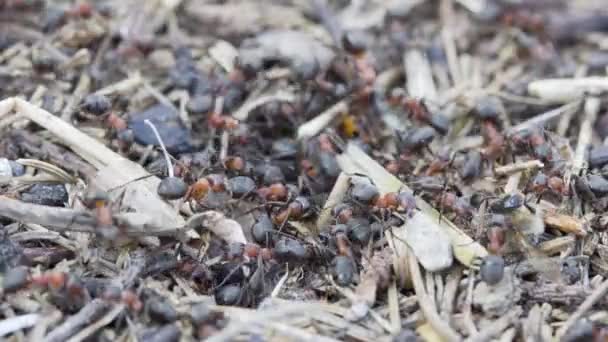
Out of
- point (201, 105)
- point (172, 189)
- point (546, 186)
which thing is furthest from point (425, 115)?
point (172, 189)

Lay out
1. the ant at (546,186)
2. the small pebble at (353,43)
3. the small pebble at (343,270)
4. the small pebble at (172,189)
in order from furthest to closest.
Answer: the small pebble at (353,43), the ant at (546,186), the small pebble at (172,189), the small pebble at (343,270)

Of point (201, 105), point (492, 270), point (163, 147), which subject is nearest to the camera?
point (492, 270)

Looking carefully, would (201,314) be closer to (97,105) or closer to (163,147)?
(163,147)

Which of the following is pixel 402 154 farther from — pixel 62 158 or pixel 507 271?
pixel 62 158

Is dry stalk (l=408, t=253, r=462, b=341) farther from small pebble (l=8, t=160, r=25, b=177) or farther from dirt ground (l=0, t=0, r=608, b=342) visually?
small pebble (l=8, t=160, r=25, b=177)

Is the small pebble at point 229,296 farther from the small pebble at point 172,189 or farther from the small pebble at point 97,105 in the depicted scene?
the small pebble at point 97,105

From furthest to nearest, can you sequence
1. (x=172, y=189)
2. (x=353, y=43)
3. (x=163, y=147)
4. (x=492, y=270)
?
1. (x=353, y=43)
2. (x=163, y=147)
3. (x=172, y=189)
4. (x=492, y=270)

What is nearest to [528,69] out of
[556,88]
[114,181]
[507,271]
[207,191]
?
[556,88]

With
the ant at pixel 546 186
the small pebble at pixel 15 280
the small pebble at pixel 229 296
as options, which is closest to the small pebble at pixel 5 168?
the small pebble at pixel 15 280
